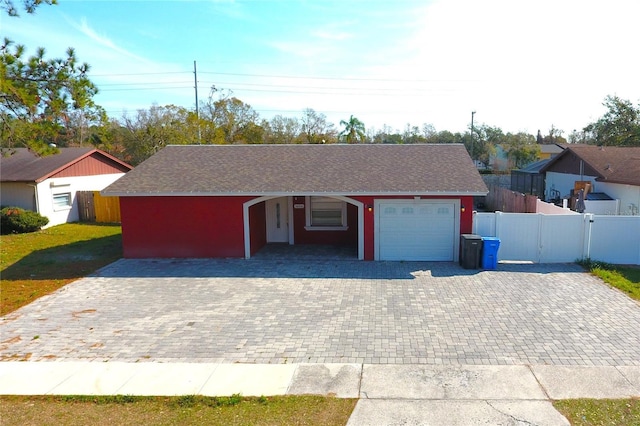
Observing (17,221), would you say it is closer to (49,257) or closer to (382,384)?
(49,257)

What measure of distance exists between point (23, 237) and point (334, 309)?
659 inches

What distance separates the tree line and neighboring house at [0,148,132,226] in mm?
1409

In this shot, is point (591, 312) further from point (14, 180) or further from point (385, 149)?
point (14, 180)

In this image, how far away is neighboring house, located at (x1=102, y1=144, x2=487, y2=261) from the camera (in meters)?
14.3

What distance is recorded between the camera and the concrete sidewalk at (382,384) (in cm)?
590

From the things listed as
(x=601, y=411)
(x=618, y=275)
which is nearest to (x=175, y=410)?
(x=601, y=411)

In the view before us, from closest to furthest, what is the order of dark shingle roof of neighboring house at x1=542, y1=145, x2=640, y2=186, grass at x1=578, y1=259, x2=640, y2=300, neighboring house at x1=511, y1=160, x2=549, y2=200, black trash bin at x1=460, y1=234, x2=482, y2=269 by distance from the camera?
grass at x1=578, y1=259, x2=640, y2=300 < black trash bin at x1=460, y1=234, x2=482, y2=269 < dark shingle roof of neighboring house at x1=542, y1=145, x2=640, y2=186 < neighboring house at x1=511, y1=160, x2=549, y2=200

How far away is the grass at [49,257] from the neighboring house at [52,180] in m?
1.55

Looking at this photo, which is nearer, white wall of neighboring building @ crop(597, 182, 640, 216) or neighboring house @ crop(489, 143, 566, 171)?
white wall of neighboring building @ crop(597, 182, 640, 216)

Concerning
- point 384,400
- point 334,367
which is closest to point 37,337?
point 334,367

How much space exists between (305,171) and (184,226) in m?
4.63

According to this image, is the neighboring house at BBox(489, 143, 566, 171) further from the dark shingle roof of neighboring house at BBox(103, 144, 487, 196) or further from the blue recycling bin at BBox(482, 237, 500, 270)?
the blue recycling bin at BBox(482, 237, 500, 270)

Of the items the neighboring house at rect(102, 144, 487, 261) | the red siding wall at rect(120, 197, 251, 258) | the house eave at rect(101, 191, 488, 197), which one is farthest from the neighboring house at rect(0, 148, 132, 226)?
the house eave at rect(101, 191, 488, 197)

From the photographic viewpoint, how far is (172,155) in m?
17.9
